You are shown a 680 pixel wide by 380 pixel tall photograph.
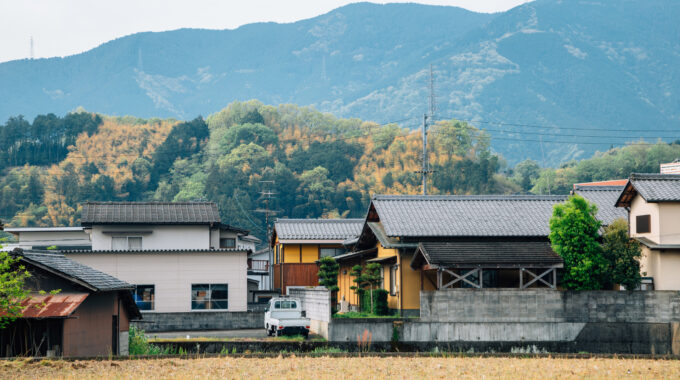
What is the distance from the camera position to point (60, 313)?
805 inches

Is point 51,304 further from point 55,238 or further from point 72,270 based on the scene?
point 55,238

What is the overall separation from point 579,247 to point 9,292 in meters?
20.7

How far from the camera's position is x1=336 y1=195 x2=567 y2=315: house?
3108 cm

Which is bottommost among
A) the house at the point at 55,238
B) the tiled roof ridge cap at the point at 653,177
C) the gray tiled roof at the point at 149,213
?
the house at the point at 55,238

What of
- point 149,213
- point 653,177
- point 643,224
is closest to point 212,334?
point 149,213

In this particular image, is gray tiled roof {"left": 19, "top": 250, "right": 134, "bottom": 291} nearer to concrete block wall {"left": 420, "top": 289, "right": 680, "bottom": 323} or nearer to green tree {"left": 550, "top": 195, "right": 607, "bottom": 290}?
concrete block wall {"left": 420, "top": 289, "right": 680, "bottom": 323}

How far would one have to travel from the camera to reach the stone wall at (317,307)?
30.7 m

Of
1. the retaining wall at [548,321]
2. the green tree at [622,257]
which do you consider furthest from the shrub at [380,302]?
the green tree at [622,257]

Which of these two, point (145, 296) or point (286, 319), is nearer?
point (286, 319)

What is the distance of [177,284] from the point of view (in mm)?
38375

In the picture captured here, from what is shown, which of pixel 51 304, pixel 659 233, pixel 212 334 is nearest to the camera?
pixel 51 304

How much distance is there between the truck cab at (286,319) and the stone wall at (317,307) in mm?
575

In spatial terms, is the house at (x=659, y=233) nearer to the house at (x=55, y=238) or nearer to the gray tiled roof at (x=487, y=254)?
the gray tiled roof at (x=487, y=254)

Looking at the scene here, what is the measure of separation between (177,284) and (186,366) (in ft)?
63.2
